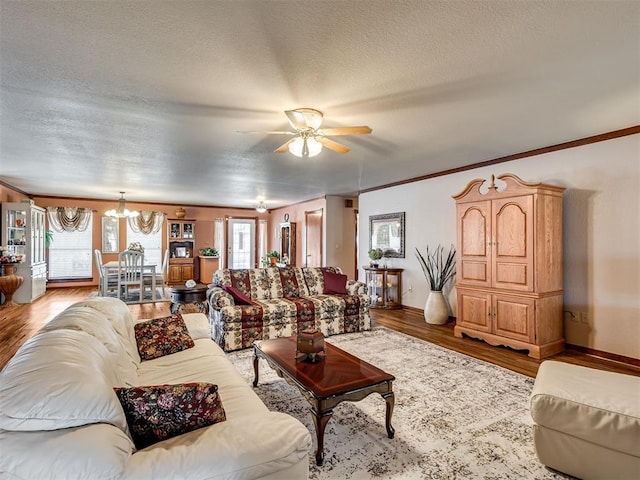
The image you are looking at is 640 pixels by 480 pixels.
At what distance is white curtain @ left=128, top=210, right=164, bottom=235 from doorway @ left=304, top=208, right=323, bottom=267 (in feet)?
14.3

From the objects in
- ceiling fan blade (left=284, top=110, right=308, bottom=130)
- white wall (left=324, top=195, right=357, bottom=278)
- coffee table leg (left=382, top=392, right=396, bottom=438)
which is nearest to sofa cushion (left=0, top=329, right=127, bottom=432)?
coffee table leg (left=382, top=392, right=396, bottom=438)

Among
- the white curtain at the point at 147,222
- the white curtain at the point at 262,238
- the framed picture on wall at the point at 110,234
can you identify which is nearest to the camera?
the framed picture on wall at the point at 110,234

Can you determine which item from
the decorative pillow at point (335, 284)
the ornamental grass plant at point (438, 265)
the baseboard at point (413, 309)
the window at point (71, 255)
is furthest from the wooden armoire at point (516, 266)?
the window at point (71, 255)

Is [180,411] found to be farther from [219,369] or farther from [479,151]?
[479,151]

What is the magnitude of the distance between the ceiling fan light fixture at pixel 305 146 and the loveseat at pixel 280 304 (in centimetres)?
210

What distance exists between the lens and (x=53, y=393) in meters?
1.04

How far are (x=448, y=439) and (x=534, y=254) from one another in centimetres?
252

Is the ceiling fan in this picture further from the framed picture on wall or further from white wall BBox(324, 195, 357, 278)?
the framed picture on wall

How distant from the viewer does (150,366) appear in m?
2.33

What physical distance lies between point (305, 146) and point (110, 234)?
8630 mm

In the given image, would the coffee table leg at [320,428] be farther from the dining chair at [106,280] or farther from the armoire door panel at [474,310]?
the dining chair at [106,280]

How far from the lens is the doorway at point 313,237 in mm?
8672

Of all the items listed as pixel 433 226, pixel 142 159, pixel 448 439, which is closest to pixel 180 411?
pixel 448 439

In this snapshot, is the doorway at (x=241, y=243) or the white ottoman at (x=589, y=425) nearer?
the white ottoman at (x=589, y=425)
